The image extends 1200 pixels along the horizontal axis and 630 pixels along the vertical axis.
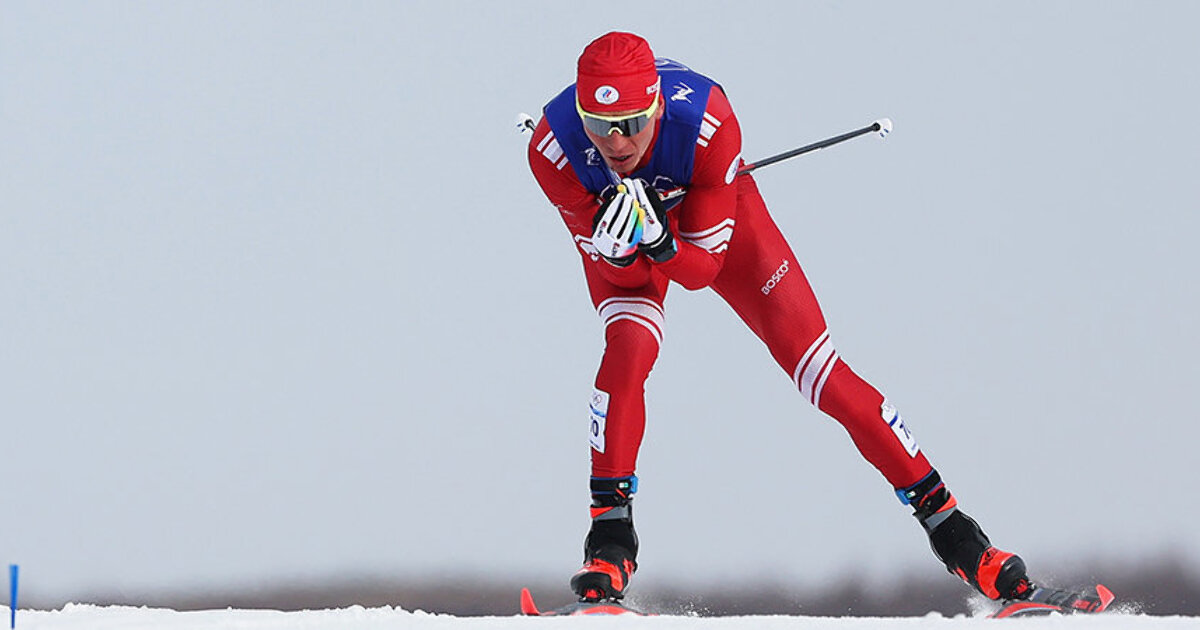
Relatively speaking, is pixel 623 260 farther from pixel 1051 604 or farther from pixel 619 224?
pixel 1051 604

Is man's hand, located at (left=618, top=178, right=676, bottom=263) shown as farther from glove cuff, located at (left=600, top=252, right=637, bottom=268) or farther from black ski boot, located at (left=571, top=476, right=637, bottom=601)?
black ski boot, located at (left=571, top=476, right=637, bottom=601)

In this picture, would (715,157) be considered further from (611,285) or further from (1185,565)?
(1185,565)

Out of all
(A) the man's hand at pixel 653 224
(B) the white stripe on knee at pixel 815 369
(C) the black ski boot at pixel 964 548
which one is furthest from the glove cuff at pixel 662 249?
(C) the black ski boot at pixel 964 548

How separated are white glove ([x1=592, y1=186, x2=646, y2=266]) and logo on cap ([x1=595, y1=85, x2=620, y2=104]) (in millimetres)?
212

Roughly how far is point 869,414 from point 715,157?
0.83m

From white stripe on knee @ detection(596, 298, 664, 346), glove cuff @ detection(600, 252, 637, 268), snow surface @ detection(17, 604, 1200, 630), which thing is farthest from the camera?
white stripe on knee @ detection(596, 298, 664, 346)

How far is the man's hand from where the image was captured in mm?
3660

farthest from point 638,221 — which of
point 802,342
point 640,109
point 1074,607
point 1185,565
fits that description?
point 1185,565

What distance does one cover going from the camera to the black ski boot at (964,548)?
3908 millimetres

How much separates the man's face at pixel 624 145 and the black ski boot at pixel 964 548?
120 cm

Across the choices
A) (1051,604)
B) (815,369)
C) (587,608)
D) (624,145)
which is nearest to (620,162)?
(624,145)

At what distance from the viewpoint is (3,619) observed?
11.0ft

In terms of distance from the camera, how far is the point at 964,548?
3.98 metres

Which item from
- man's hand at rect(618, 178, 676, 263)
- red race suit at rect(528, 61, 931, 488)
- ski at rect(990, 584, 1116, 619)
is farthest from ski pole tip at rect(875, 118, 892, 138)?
ski at rect(990, 584, 1116, 619)
